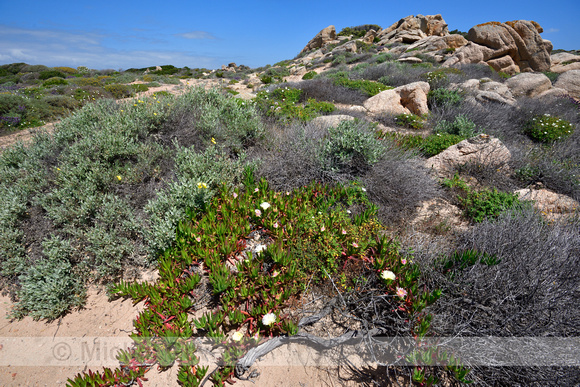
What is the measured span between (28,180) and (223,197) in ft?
10.7

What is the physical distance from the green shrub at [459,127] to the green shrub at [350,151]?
400 cm

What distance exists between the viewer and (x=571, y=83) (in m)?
13.5

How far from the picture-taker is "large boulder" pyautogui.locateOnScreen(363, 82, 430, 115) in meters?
8.91

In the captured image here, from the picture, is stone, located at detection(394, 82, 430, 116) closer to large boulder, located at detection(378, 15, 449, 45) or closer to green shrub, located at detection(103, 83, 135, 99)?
green shrub, located at detection(103, 83, 135, 99)

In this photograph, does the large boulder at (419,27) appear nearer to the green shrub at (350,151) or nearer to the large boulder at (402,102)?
the large boulder at (402,102)

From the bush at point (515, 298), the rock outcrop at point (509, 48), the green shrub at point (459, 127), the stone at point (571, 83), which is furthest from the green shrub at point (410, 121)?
the rock outcrop at point (509, 48)

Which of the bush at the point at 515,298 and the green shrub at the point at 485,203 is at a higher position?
the green shrub at the point at 485,203

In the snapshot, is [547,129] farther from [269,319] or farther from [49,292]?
[49,292]

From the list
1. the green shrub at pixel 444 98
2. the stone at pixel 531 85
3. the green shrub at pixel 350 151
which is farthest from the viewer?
the stone at pixel 531 85

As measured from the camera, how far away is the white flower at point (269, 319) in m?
→ 2.34

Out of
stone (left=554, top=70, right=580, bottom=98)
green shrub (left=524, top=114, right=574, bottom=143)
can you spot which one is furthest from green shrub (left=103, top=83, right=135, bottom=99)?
stone (left=554, top=70, right=580, bottom=98)

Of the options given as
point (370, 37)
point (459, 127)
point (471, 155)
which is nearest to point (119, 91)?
point (459, 127)

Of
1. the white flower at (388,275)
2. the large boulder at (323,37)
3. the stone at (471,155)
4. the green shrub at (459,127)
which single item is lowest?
the white flower at (388,275)

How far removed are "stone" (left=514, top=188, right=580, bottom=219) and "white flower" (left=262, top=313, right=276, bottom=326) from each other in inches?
171
